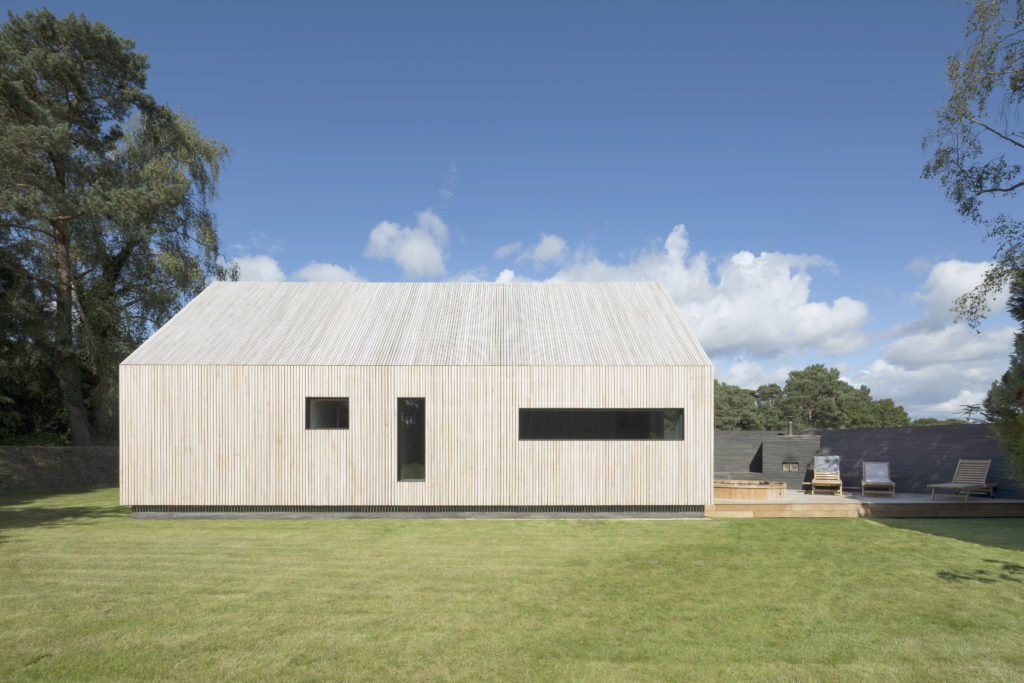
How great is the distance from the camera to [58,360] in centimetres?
1466

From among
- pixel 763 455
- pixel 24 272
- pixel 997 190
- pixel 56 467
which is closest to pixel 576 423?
pixel 763 455

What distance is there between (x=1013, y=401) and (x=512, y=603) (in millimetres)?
8400

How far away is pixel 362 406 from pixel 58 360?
11.3 meters

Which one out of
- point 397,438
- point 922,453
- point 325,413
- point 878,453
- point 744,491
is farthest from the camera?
point 878,453

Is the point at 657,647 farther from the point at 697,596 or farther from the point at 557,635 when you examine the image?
the point at 697,596

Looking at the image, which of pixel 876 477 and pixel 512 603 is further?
pixel 876 477

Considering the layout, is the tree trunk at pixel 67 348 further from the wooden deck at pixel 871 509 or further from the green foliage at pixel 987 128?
the green foliage at pixel 987 128

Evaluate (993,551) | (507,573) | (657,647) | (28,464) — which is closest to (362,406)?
(507,573)

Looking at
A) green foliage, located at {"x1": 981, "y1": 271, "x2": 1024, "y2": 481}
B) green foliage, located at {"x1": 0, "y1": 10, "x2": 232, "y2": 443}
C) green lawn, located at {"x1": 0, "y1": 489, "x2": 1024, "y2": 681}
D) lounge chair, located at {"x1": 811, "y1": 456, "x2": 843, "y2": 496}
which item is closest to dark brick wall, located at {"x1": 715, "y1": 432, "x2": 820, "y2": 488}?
lounge chair, located at {"x1": 811, "y1": 456, "x2": 843, "y2": 496}

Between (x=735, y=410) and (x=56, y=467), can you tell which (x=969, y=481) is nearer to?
(x=56, y=467)

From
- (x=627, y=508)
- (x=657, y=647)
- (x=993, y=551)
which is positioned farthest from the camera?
(x=627, y=508)

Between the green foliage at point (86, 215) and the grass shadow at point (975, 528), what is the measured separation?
17476 mm

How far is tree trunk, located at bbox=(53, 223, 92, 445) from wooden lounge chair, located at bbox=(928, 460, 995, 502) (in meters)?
20.4

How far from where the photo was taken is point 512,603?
488cm
